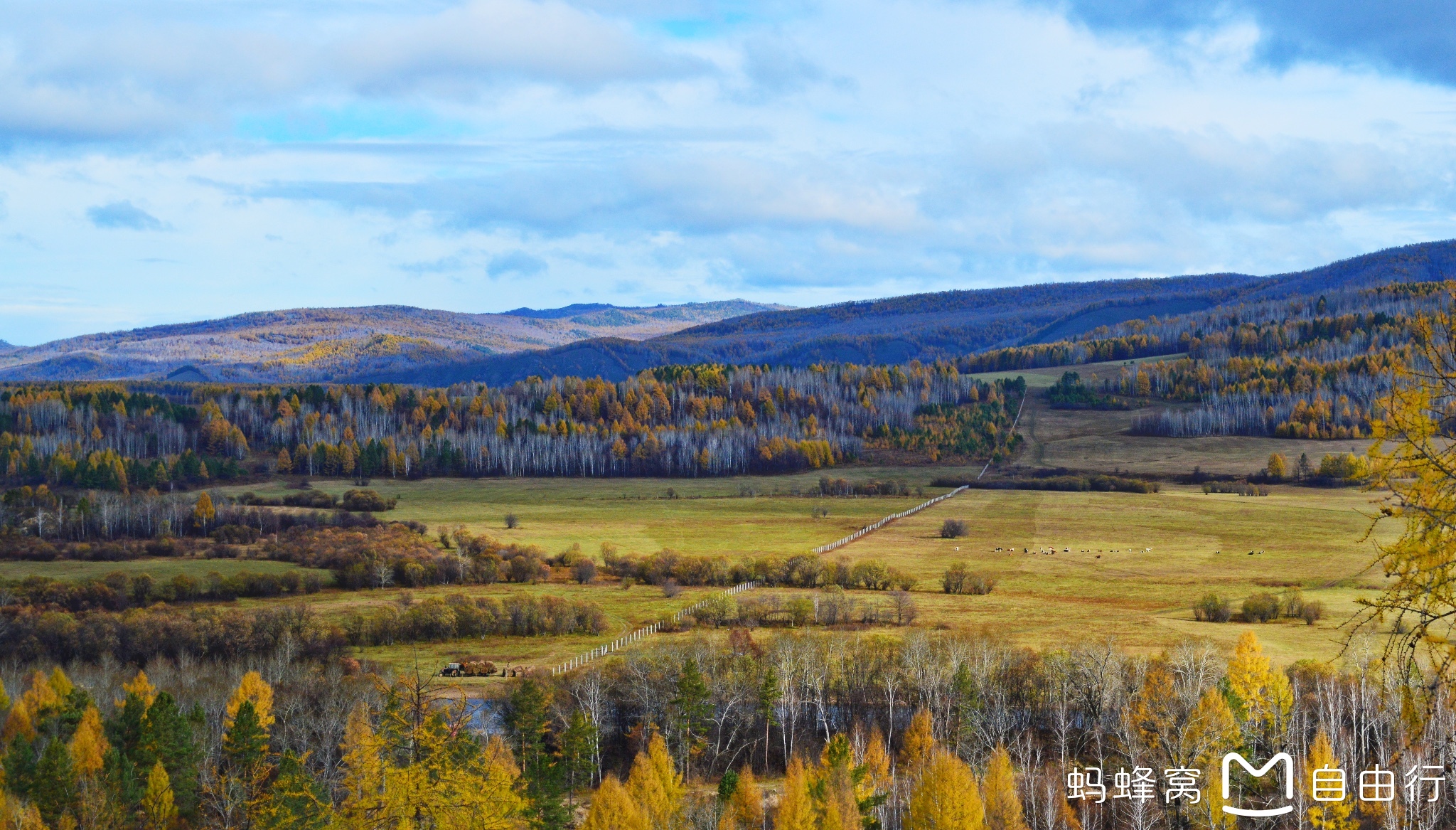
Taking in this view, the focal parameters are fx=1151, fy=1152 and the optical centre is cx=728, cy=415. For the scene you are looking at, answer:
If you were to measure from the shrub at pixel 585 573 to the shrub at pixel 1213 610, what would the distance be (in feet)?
169

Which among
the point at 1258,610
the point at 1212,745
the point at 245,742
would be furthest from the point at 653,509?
the point at 1212,745

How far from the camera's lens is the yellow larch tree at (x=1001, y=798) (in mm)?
45031

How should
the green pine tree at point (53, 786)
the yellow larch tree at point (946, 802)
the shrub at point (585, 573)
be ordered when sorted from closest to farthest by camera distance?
the yellow larch tree at point (946, 802) → the green pine tree at point (53, 786) → the shrub at point (585, 573)

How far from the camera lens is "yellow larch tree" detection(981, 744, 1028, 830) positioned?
45031mm

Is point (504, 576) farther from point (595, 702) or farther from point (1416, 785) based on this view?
point (1416, 785)

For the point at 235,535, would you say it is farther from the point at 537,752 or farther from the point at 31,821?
the point at 31,821

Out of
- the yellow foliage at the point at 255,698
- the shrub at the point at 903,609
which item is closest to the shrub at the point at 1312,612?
the shrub at the point at 903,609

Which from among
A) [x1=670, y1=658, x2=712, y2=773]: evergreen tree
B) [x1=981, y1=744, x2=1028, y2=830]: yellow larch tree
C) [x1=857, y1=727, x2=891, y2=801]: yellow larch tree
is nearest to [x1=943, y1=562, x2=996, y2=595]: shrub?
[x1=670, y1=658, x2=712, y2=773]: evergreen tree

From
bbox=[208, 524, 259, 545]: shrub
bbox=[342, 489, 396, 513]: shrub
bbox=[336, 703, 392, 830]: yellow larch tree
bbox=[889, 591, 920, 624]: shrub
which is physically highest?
bbox=[336, 703, 392, 830]: yellow larch tree

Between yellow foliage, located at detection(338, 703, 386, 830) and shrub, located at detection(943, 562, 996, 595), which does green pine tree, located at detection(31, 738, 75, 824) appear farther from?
shrub, located at detection(943, 562, 996, 595)

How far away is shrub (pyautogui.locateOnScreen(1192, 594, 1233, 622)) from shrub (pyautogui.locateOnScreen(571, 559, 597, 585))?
51.6m

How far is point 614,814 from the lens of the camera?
148ft

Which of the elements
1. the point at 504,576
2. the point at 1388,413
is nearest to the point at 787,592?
the point at 504,576

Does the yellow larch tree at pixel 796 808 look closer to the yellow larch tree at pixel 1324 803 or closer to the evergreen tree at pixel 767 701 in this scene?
the evergreen tree at pixel 767 701
